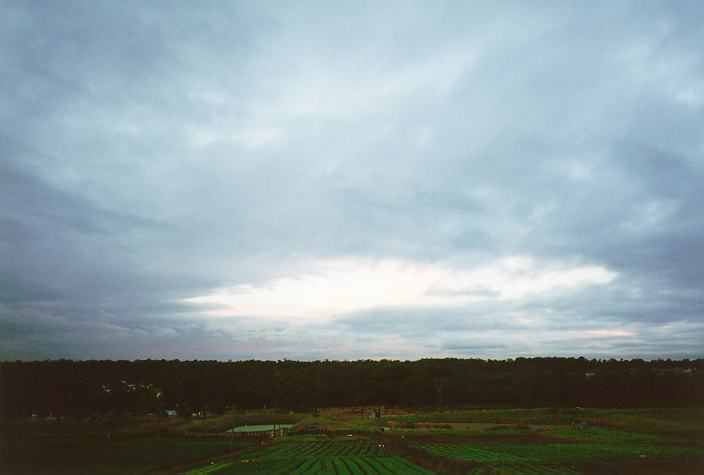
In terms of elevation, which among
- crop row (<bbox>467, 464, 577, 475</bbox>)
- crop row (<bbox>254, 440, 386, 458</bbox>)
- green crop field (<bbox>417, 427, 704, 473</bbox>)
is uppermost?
crop row (<bbox>467, 464, 577, 475</bbox>)

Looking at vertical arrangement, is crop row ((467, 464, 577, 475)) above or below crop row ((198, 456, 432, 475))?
above

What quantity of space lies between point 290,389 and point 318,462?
117801 millimetres

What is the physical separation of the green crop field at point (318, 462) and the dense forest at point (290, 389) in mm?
82183

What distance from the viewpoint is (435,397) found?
186 m

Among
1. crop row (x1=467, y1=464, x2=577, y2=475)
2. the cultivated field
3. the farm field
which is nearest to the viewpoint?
crop row (x1=467, y1=464, x2=577, y2=475)

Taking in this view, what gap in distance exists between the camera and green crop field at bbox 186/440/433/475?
185ft

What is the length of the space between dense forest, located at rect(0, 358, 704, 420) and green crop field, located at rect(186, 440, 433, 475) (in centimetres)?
8218

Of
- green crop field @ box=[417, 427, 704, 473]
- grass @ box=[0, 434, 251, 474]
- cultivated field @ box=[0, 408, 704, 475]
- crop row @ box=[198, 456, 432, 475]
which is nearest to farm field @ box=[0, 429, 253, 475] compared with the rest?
grass @ box=[0, 434, 251, 474]

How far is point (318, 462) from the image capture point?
63500 mm

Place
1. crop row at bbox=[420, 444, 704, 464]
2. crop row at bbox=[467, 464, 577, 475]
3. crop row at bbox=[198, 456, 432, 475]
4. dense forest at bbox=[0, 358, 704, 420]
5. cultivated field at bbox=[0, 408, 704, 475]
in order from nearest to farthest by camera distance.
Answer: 1. crop row at bbox=[467, 464, 577, 475]
2. crop row at bbox=[198, 456, 432, 475]
3. cultivated field at bbox=[0, 408, 704, 475]
4. crop row at bbox=[420, 444, 704, 464]
5. dense forest at bbox=[0, 358, 704, 420]

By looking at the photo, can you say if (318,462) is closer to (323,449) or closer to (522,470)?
(323,449)

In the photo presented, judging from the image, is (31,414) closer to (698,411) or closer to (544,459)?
(544,459)

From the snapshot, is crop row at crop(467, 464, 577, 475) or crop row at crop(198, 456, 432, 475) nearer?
crop row at crop(467, 464, 577, 475)

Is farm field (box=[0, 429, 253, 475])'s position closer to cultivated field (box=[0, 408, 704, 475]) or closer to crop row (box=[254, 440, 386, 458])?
cultivated field (box=[0, 408, 704, 475])
